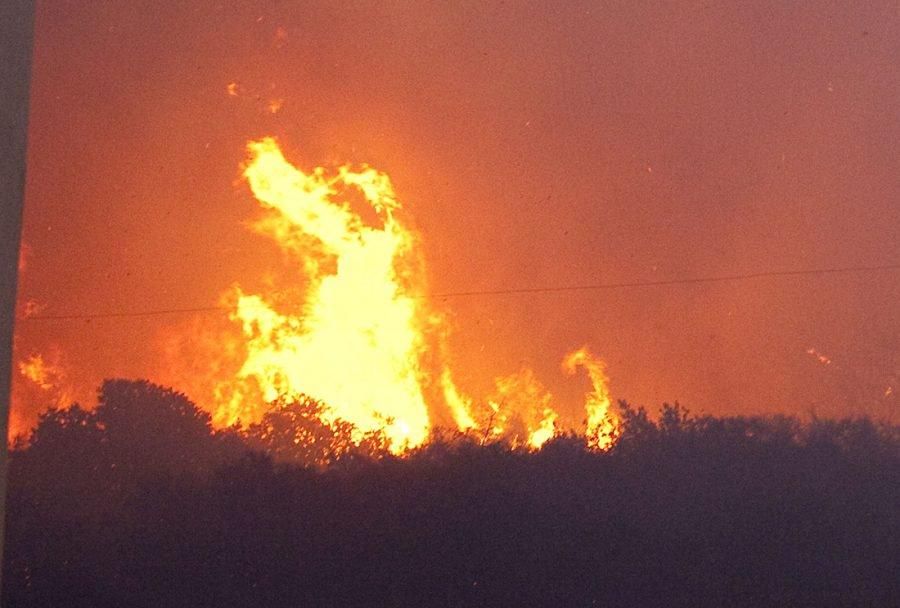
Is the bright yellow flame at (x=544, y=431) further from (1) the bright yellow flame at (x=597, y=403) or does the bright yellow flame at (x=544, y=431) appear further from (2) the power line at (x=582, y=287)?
(2) the power line at (x=582, y=287)

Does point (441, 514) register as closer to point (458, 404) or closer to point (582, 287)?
point (458, 404)

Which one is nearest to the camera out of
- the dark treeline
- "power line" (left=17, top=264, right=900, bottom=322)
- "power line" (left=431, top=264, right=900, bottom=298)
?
the dark treeline

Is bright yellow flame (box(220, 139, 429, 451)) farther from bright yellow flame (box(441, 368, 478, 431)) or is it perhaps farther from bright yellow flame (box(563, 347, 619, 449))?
bright yellow flame (box(563, 347, 619, 449))

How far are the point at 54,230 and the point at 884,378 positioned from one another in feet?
12.7

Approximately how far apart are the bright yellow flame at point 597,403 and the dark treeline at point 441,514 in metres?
0.07

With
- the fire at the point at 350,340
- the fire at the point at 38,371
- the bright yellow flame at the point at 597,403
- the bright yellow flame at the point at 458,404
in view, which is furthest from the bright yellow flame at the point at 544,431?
the fire at the point at 38,371

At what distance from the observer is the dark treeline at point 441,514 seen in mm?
3209

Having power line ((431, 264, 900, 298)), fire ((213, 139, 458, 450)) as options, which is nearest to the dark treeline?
fire ((213, 139, 458, 450))

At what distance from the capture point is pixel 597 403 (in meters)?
3.40

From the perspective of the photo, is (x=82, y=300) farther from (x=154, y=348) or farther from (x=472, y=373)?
(x=472, y=373)

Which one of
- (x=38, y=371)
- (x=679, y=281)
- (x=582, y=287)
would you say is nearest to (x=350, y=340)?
(x=582, y=287)

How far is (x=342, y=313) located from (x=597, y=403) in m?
1.23

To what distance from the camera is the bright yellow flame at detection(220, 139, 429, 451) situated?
336 cm

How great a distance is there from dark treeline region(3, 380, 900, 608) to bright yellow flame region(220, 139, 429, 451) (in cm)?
14
